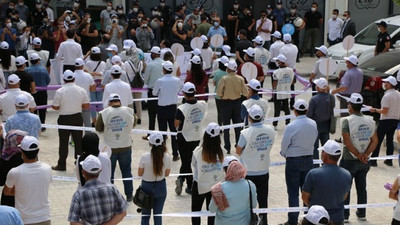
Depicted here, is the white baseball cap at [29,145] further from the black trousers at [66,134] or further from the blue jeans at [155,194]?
the black trousers at [66,134]

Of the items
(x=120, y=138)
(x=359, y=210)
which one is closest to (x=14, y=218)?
(x=120, y=138)

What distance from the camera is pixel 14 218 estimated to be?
21.0 ft

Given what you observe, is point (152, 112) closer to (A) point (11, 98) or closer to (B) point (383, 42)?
Answer: (A) point (11, 98)

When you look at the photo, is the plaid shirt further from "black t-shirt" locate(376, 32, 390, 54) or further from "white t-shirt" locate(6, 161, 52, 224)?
"black t-shirt" locate(376, 32, 390, 54)

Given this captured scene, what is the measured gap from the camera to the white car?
22.1m

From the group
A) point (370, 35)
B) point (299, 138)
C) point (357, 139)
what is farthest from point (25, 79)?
point (370, 35)

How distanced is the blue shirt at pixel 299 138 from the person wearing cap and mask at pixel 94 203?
3.44 metres

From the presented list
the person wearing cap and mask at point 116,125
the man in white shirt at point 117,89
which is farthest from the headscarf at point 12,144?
the man in white shirt at point 117,89

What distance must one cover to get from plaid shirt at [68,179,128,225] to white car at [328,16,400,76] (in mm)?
15232

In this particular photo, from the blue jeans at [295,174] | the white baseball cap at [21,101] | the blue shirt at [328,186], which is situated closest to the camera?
the blue shirt at [328,186]

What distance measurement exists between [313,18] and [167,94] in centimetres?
1499

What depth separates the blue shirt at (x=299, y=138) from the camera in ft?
34.0

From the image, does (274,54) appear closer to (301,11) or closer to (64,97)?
(64,97)

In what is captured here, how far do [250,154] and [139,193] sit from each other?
63.4 inches
